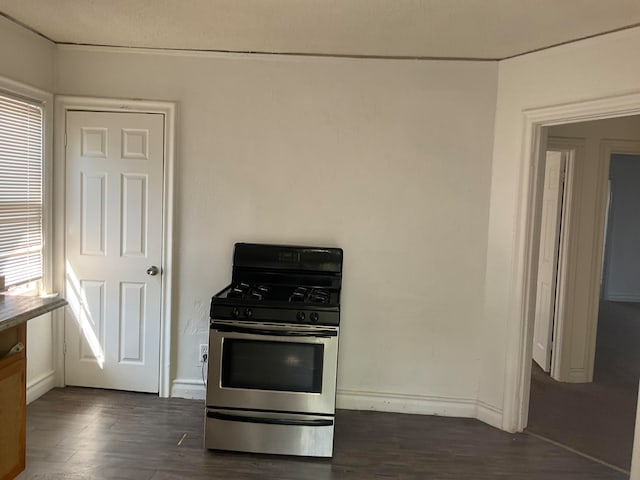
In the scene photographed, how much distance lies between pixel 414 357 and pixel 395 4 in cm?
229

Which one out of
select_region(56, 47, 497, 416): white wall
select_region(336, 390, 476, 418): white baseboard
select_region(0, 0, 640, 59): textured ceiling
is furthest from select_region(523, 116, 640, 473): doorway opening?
select_region(0, 0, 640, 59): textured ceiling

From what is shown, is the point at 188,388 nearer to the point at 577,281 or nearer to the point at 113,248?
the point at 113,248

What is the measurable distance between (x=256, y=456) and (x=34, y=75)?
280 cm

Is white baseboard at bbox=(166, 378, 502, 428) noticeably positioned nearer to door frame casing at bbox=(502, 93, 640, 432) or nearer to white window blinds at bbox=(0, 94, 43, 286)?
door frame casing at bbox=(502, 93, 640, 432)

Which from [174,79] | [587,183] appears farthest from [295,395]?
[587,183]

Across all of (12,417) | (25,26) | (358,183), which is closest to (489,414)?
(358,183)

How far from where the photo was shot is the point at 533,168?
3242 mm

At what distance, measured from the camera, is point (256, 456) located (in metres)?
2.95

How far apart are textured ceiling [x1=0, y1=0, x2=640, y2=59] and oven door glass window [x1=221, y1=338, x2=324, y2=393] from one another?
180 centimetres

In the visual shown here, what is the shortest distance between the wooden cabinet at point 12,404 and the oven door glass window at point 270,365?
3.29 feet

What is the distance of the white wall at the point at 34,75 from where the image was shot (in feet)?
10.1

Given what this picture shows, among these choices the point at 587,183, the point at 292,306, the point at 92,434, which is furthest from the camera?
the point at 587,183

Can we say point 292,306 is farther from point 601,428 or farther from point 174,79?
point 601,428

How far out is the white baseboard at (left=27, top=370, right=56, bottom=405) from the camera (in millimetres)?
3465
